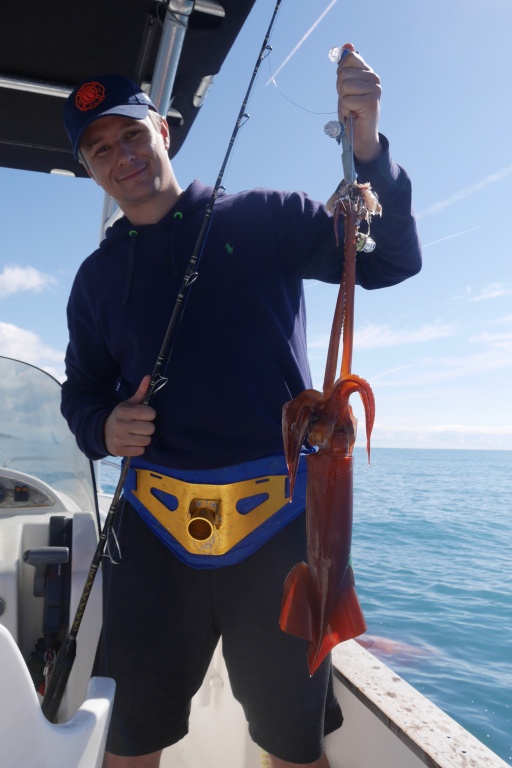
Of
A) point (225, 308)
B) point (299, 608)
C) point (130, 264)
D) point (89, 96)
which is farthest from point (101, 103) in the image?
point (299, 608)

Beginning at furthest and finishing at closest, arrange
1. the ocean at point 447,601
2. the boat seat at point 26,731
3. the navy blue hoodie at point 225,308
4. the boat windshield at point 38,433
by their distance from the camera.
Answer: the ocean at point 447,601 < the boat windshield at point 38,433 < the navy blue hoodie at point 225,308 < the boat seat at point 26,731

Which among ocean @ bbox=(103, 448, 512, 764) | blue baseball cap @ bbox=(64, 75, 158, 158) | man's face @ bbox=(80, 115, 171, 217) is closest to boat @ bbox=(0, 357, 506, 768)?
man's face @ bbox=(80, 115, 171, 217)

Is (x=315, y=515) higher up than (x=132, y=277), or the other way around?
(x=132, y=277)

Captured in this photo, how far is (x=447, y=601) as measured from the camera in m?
10.7

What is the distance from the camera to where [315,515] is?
1220 millimetres

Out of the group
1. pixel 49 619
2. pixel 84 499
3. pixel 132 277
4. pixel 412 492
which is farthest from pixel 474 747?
pixel 412 492

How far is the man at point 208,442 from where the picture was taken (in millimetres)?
1752

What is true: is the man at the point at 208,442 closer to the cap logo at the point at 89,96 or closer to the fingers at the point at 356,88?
the cap logo at the point at 89,96

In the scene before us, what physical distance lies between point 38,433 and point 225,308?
72.8 inches

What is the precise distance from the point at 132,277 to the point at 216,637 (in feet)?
4.14

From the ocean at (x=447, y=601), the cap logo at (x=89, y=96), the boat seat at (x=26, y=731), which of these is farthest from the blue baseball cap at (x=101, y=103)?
the ocean at (x=447, y=601)

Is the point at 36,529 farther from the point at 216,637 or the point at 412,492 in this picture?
the point at 412,492

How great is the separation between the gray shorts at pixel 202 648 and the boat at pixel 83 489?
0.68 feet

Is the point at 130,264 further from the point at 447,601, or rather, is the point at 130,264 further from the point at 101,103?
the point at 447,601
